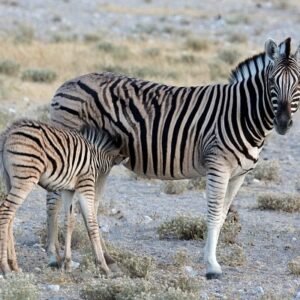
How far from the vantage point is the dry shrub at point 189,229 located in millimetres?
9688

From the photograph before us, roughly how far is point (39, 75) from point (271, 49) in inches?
428

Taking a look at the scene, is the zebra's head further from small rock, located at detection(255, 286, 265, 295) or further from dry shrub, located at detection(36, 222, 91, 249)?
dry shrub, located at detection(36, 222, 91, 249)

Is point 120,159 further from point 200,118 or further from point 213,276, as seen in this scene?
point 213,276

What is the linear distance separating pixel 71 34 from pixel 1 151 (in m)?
20.6

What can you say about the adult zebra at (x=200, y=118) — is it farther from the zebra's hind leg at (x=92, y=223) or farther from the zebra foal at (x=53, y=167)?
the zebra's hind leg at (x=92, y=223)

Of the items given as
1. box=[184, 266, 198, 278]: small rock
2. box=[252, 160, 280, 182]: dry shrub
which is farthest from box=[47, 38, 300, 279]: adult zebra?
box=[252, 160, 280, 182]: dry shrub

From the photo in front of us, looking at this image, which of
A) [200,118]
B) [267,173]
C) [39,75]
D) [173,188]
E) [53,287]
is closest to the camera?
[53,287]

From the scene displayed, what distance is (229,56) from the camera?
933 inches

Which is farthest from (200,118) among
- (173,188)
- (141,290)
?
(173,188)

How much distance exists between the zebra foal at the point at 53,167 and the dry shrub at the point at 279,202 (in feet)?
9.89

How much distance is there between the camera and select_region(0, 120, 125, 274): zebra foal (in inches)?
311

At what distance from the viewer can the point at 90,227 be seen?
8.39 metres

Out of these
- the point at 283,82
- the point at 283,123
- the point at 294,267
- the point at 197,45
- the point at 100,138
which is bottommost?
the point at 294,267

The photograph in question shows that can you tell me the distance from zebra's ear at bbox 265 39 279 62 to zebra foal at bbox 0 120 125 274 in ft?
5.26
